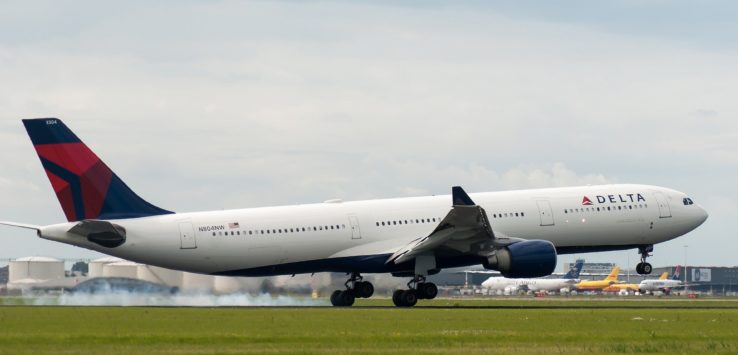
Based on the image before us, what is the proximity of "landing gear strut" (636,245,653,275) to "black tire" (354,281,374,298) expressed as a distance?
14881mm

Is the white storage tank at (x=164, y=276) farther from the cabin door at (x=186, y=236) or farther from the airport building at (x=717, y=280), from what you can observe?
the airport building at (x=717, y=280)

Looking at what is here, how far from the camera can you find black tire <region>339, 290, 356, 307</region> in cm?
6531

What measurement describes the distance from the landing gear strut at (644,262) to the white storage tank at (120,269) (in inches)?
1297

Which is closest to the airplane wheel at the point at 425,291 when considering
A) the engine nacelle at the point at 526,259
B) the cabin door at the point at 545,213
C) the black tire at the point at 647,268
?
the engine nacelle at the point at 526,259

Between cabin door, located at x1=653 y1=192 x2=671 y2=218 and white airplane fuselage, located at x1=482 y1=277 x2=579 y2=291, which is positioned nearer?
cabin door, located at x1=653 y1=192 x2=671 y2=218

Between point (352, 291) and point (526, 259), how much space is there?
1061 centimetres

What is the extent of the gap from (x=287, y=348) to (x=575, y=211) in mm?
35374

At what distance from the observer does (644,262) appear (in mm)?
69500

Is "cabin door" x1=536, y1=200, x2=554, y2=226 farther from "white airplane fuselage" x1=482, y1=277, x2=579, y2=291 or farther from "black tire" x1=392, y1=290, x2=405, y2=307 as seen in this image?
"white airplane fuselage" x1=482, y1=277, x2=579, y2=291

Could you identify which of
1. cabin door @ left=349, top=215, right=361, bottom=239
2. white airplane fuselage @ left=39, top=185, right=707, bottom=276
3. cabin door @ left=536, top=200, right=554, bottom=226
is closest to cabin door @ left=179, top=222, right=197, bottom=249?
white airplane fuselage @ left=39, top=185, right=707, bottom=276

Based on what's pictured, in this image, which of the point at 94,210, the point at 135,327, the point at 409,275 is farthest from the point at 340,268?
the point at 135,327

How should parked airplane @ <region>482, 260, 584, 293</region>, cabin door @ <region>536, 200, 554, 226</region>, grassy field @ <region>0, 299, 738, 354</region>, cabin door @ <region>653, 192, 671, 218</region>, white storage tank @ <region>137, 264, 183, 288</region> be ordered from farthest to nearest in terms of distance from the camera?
parked airplane @ <region>482, 260, 584, 293</region>, white storage tank @ <region>137, 264, 183, 288</region>, cabin door @ <region>653, 192, 671, 218</region>, cabin door @ <region>536, 200, 554, 226</region>, grassy field @ <region>0, 299, 738, 354</region>

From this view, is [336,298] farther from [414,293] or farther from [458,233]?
[458,233]

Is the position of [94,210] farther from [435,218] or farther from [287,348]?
[287,348]
